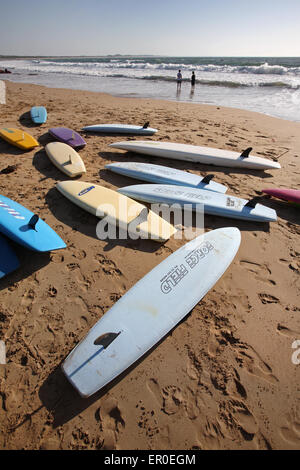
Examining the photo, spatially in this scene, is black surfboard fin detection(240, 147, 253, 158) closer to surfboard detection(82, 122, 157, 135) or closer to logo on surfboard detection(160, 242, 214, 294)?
surfboard detection(82, 122, 157, 135)

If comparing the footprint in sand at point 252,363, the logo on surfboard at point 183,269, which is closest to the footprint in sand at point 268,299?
the footprint in sand at point 252,363

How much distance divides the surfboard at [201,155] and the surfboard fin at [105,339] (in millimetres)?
4156

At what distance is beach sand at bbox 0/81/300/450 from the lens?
1.66 m

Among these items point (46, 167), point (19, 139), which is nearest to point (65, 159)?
point (46, 167)

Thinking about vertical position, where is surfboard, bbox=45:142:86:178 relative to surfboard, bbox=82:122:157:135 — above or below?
below

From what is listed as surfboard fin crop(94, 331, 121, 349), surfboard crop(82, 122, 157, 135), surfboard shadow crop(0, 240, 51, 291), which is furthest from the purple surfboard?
surfboard fin crop(94, 331, 121, 349)

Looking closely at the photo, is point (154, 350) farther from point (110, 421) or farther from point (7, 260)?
point (7, 260)

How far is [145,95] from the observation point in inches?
480

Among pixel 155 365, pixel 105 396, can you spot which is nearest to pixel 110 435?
pixel 105 396

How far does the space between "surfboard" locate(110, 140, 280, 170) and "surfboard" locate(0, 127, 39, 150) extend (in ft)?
5.85

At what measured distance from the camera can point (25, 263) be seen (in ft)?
9.07

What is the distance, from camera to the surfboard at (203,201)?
3.56 meters

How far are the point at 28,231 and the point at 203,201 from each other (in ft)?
8.19
